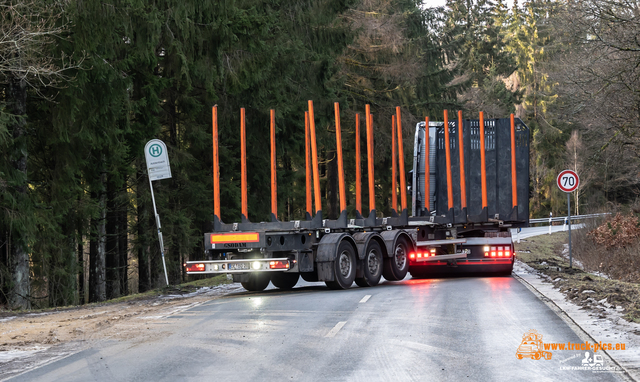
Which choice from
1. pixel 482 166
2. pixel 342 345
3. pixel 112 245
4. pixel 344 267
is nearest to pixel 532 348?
pixel 342 345

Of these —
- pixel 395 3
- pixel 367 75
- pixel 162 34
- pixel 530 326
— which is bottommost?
pixel 530 326

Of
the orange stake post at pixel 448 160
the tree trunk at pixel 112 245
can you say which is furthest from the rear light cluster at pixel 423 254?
the tree trunk at pixel 112 245

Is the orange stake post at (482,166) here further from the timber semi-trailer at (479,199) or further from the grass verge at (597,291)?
the grass verge at (597,291)

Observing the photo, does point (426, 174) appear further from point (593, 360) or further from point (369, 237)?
point (593, 360)

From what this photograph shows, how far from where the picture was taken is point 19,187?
1645cm

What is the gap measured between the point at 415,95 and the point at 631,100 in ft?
52.6

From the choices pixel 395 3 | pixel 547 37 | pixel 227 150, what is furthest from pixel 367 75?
pixel 547 37

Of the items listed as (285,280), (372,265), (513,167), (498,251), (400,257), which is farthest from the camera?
(498,251)

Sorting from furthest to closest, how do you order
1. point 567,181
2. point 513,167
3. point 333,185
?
point 333,185 → point 567,181 → point 513,167

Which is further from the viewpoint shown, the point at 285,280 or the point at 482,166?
the point at 482,166

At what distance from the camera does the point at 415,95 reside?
37.4m

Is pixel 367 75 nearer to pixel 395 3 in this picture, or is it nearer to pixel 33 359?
pixel 395 3

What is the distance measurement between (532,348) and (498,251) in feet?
35.4

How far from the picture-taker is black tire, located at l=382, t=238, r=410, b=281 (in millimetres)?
17719
